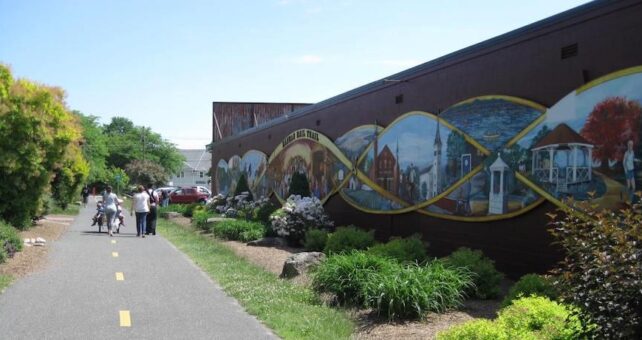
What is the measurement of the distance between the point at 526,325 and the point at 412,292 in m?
2.05

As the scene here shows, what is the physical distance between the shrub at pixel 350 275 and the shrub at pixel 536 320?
2315 millimetres

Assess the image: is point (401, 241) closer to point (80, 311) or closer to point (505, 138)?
point (505, 138)

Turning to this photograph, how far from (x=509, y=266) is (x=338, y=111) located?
30.5 feet

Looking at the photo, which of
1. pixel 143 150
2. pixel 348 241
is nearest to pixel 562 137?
pixel 348 241

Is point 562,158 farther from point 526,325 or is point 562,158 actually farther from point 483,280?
point 526,325

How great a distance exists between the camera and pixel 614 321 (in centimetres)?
413

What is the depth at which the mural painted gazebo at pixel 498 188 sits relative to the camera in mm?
10974

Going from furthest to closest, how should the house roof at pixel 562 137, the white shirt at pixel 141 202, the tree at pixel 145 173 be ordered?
the tree at pixel 145 173, the white shirt at pixel 141 202, the house roof at pixel 562 137

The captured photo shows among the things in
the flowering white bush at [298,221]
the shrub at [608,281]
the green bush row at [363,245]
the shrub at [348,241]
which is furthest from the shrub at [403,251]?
the shrub at [608,281]

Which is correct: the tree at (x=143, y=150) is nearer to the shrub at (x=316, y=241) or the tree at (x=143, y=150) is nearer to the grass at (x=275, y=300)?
the shrub at (x=316, y=241)

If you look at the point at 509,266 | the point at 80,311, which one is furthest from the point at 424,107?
the point at 80,311

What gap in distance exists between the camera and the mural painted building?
28.8 feet

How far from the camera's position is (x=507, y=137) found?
10922 millimetres

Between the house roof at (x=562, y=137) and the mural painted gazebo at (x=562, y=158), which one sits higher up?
the house roof at (x=562, y=137)
